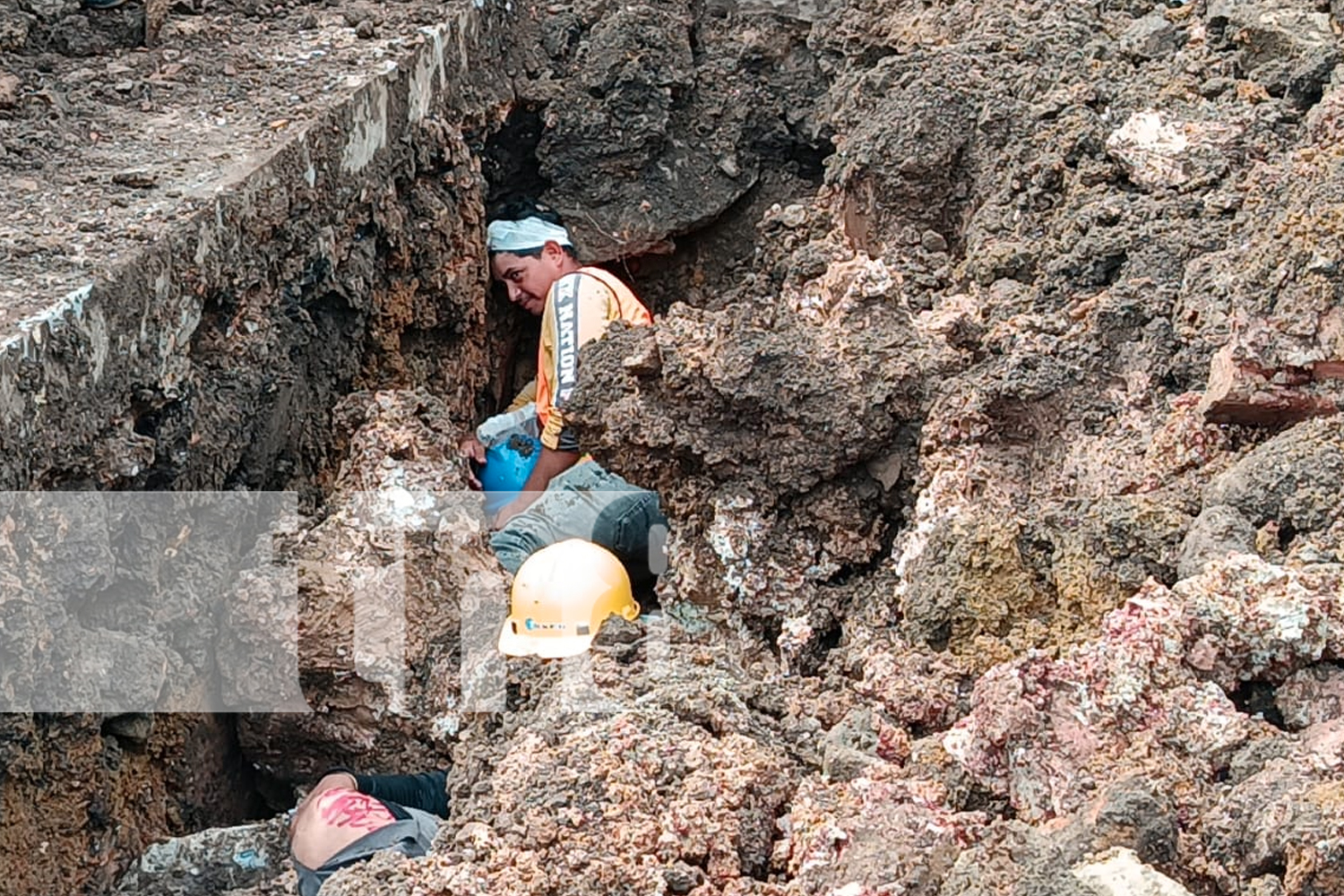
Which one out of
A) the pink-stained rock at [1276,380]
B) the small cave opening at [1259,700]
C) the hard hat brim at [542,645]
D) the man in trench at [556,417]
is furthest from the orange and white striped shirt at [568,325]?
the small cave opening at [1259,700]

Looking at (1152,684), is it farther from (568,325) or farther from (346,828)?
(568,325)

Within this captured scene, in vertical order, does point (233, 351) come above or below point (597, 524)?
above

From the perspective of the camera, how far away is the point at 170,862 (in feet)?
9.57

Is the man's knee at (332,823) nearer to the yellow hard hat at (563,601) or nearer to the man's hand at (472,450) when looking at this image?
the yellow hard hat at (563,601)

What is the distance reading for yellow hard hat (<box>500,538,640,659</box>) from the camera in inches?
116

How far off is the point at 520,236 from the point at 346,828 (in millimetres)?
1885

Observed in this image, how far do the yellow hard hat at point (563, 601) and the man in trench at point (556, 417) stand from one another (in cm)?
22

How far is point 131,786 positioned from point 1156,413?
6.07ft

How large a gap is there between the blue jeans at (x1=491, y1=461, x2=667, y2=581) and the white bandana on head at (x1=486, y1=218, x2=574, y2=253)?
922 millimetres

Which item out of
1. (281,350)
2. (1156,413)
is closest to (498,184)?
(281,350)

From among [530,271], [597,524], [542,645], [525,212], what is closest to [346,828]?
[542,645]

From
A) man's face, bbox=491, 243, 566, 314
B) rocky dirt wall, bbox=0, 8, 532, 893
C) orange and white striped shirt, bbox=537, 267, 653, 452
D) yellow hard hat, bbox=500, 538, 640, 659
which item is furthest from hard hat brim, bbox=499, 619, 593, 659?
man's face, bbox=491, 243, 566, 314

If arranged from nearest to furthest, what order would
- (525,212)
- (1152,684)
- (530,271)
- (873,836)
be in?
(873,836) → (1152,684) → (530,271) → (525,212)

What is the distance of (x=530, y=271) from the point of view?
4211 millimetres
